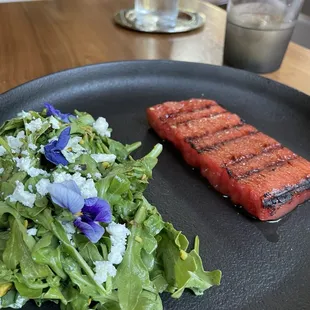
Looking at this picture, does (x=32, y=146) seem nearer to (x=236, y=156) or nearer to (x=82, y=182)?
(x=82, y=182)

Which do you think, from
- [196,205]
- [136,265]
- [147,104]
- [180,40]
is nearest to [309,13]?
[180,40]

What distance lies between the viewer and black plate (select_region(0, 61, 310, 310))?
874 millimetres

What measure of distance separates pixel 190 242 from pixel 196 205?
4.9 inches

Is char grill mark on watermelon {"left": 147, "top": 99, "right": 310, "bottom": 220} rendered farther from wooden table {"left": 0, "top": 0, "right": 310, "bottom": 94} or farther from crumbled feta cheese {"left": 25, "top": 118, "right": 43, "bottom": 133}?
wooden table {"left": 0, "top": 0, "right": 310, "bottom": 94}

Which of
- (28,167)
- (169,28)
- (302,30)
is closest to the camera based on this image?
(28,167)

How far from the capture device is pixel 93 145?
3.46 ft

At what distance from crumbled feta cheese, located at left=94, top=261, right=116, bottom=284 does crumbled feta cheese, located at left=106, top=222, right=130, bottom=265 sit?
12mm

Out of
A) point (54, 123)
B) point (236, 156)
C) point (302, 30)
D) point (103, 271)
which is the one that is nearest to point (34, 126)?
point (54, 123)

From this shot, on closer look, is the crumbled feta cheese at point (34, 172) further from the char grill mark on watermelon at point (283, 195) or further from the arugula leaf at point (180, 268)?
the char grill mark on watermelon at point (283, 195)

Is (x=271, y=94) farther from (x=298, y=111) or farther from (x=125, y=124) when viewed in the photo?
(x=125, y=124)

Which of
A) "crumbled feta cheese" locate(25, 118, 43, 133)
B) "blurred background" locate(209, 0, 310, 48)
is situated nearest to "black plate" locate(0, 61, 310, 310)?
"crumbled feta cheese" locate(25, 118, 43, 133)

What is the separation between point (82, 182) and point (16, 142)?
0.75ft

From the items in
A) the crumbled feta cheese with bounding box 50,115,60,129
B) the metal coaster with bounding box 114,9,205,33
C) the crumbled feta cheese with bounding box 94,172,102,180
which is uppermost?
the crumbled feta cheese with bounding box 50,115,60,129

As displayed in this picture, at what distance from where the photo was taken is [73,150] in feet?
3.15
